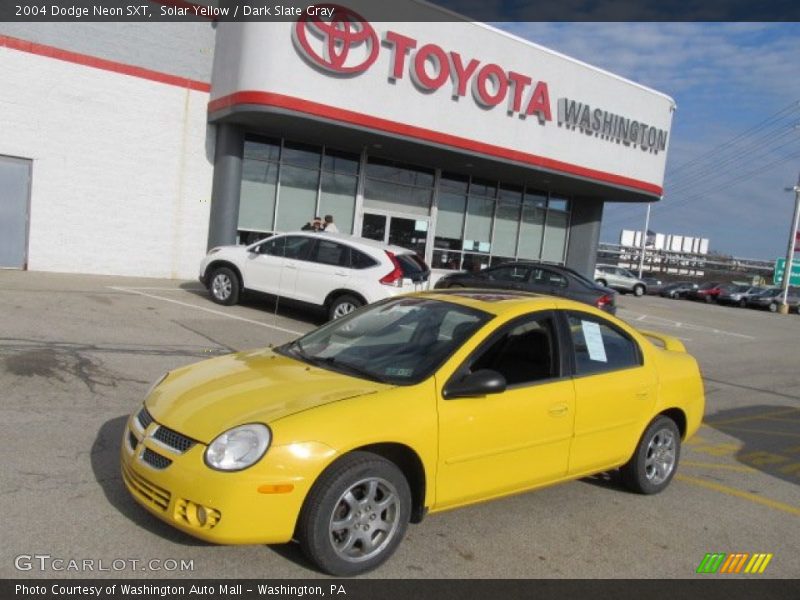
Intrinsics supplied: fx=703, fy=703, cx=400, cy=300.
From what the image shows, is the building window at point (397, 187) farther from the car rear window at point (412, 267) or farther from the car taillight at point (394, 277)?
the car taillight at point (394, 277)

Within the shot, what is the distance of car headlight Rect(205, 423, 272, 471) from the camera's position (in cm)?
341

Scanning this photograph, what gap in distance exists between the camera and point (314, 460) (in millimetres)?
3443

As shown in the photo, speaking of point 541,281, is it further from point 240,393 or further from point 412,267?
point 240,393

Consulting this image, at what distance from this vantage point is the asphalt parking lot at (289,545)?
365 centimetres

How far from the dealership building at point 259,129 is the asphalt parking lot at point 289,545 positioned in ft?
20.6

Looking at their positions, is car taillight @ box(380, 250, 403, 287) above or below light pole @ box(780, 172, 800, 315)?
below

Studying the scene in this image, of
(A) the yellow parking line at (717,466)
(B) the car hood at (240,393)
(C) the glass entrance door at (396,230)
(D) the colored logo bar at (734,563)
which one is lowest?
(D) the colored logo bar at (734,563)

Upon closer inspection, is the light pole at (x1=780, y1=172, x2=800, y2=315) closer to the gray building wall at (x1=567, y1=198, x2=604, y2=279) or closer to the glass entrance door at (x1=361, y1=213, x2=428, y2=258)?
the gray building wall at (x1=567, y1=198, x2=604, y2=279)

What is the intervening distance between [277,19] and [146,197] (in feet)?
15.8

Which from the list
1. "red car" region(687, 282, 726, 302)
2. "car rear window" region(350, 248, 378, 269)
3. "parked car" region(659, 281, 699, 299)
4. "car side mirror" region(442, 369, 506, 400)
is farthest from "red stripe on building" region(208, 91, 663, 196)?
"parked car" region(659, 281, 699, 299)

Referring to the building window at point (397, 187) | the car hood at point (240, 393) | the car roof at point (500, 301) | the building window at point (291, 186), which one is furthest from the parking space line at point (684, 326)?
the car hood at point (240, 393)

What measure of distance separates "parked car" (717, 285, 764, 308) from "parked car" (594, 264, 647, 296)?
605 cm

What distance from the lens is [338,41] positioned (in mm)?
15320

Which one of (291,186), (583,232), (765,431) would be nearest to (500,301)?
(765,431)
